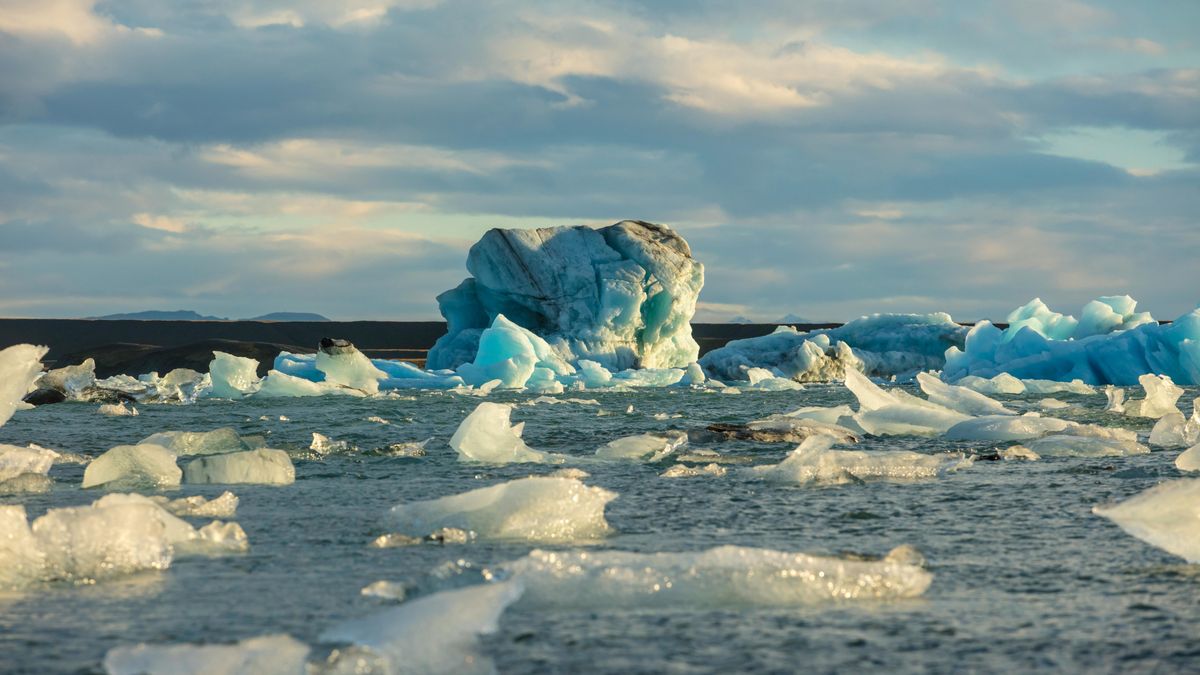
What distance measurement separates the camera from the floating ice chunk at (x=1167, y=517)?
128 inches

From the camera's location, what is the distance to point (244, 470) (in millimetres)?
5914

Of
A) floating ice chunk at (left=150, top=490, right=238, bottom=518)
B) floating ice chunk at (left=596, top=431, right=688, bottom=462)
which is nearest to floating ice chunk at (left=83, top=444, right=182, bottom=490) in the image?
floating ice chunk at (left=150, top=490, right=238, bottom=518)

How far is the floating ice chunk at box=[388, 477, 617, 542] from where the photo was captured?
4008 mm

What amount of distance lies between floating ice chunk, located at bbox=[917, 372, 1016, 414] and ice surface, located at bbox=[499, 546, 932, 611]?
669cm

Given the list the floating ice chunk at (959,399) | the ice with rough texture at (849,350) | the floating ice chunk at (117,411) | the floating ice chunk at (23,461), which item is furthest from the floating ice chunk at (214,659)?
the ice with rough texture at (849,350)

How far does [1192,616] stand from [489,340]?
50.8ft

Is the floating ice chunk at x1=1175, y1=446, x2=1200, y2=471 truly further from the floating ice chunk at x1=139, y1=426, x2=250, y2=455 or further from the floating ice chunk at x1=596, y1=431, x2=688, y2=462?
the floating ice chunk at x1=139, y1=426, x2=250, y2=455

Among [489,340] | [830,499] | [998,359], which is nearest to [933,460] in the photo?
[830,499]

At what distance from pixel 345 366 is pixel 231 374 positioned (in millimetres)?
1637

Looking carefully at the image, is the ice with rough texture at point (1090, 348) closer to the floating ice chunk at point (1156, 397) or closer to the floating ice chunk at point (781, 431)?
the floating ice chunk at point (1156, 397)

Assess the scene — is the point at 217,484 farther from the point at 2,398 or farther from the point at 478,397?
the point at 478,397

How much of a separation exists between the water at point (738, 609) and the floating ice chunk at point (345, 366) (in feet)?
29.4

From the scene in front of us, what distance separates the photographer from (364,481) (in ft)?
19.7

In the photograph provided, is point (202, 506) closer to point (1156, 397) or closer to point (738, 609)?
point (738, 609)
